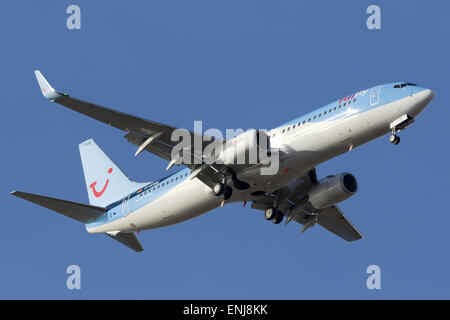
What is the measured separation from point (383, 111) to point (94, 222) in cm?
2075

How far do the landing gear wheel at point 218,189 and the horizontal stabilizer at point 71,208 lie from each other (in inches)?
391

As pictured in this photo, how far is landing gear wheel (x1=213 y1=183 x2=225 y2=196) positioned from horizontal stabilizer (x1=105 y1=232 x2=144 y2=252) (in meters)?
9.76

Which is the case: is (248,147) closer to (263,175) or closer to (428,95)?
(263,175)

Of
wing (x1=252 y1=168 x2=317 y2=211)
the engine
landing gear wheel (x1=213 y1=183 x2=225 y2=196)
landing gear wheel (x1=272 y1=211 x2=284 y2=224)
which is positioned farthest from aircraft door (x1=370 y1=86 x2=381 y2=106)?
landing gear wheel (x1=272 y1=211 x2=284 y2=224)

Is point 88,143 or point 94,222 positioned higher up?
point 88,143

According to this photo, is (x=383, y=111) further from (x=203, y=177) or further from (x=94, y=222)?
(x=94, y=222)

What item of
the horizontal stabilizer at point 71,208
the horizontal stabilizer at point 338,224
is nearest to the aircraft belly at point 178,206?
the horizontal stabilizer at point 71,208

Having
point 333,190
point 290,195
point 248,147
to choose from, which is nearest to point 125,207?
point 290,195

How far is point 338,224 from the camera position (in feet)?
187

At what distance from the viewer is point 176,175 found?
51500 mm

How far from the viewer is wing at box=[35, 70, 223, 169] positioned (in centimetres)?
4416

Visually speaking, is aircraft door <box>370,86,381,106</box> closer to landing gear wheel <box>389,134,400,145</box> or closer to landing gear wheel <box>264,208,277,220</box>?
landing gear wheel <box>389,134,400,145</box>

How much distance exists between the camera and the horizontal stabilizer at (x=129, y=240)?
55.6 meters

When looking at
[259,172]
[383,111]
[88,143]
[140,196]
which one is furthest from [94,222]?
[383,111]
